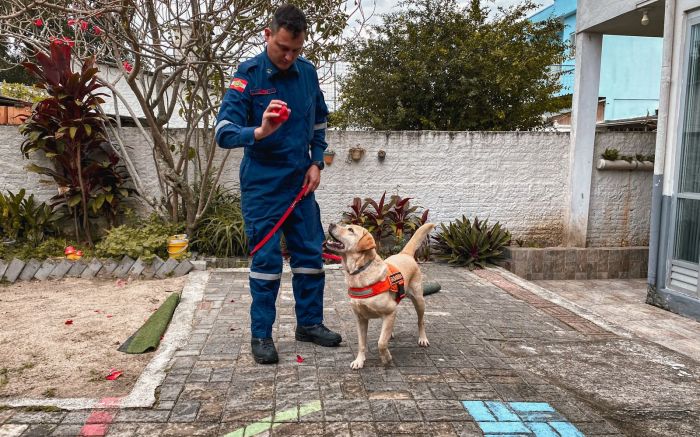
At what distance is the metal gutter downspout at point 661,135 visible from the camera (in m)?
6.07

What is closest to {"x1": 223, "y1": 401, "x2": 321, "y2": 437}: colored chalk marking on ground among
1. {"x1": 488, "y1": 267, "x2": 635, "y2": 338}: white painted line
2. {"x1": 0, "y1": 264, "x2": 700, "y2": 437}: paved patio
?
{"x1": 0, "y1": 264, "x2": 700, "y2": 437}: paved patio

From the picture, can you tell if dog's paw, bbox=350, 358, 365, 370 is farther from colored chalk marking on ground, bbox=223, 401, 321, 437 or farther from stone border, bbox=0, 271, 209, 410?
stone border, bbox=0, 271, 209, 410

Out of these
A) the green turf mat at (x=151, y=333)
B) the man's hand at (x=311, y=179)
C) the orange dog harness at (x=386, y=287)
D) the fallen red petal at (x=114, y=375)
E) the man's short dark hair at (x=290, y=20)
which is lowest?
the fallen red petal at (x=114, y=375)

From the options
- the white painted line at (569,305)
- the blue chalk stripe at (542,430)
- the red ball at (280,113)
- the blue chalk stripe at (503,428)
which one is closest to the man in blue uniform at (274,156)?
the red ball at (280,113)

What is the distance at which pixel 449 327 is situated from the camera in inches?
179

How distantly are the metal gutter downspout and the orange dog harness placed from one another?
4.27 m

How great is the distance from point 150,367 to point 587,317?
401 cm

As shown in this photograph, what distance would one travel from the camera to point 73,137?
21.2 ft

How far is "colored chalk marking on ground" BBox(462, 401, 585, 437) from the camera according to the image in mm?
2719

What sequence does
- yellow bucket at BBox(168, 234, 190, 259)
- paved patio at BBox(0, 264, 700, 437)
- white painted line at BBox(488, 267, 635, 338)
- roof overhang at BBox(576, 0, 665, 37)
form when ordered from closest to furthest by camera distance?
paved patio at BBox(0, 264, 700, 437) < white painted line at BBox(488, 267, 635, 338) < yellow bucket at BBox(168, 234, 190, 259) < roof overhang at BBox(576, 0, 665, 37)

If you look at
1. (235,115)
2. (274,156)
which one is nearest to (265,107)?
(235,115)

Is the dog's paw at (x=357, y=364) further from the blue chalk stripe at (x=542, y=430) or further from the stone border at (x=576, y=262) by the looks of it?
the stone border at (x=576, y=262)

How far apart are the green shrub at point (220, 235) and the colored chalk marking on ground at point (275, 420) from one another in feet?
13.9

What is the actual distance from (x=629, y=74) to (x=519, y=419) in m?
19.6
